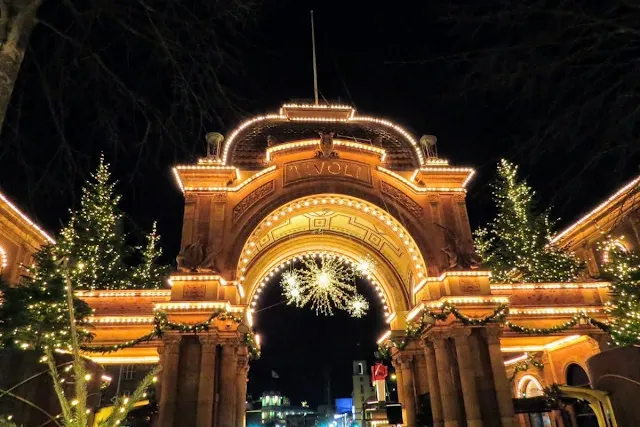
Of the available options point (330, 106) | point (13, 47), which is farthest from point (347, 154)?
point (13, 47)

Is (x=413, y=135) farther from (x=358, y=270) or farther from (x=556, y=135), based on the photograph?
(x=556, y=135)

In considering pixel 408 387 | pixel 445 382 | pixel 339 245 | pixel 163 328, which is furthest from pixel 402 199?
pixel 163 328

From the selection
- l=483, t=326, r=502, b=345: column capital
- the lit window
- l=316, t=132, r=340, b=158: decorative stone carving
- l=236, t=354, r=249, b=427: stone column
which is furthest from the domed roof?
the lit window

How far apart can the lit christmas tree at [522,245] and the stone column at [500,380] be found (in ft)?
36.5

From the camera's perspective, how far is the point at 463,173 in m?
20.4

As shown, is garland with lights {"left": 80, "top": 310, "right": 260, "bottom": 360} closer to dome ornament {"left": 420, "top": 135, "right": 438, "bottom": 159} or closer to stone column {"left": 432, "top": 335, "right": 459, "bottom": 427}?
stone column {"left": 432, "top": 335, "right": 459, "bottom": 427}

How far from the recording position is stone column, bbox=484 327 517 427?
15.9 metres

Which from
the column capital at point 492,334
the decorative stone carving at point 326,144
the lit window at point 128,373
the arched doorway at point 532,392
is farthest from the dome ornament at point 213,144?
the lit window at point 128,373

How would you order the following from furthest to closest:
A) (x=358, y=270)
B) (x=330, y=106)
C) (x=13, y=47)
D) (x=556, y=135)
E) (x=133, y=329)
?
(x=358, y=270) < (x=330, y=106) < (x=133, y=329) < (x=556, y=135) < (x=13, y=47)

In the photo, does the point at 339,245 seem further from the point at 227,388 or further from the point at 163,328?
the point at 163,328

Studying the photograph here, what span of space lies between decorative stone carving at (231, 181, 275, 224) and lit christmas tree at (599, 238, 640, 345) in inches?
540

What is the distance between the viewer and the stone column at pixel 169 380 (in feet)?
49.2

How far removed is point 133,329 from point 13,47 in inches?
533

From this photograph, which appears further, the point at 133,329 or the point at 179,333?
the point at 133,329
